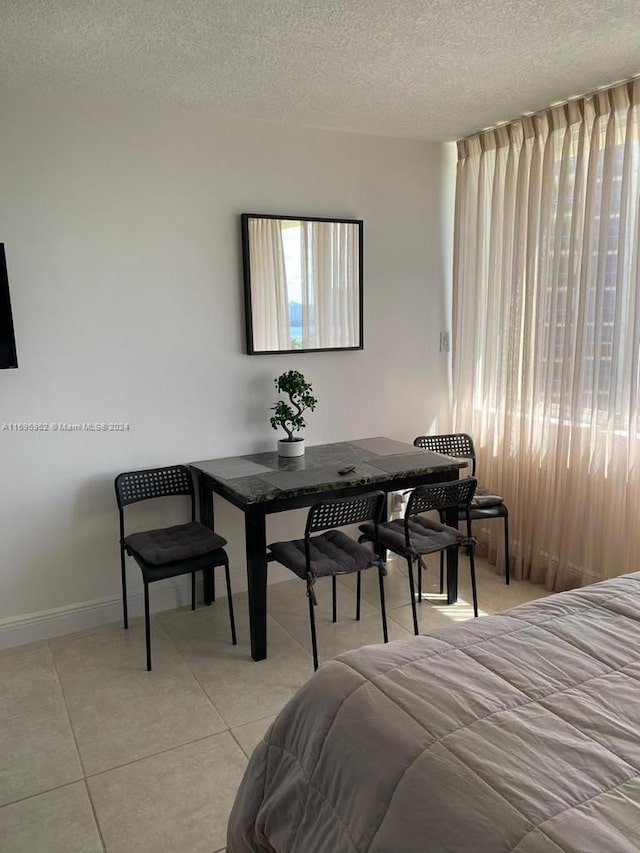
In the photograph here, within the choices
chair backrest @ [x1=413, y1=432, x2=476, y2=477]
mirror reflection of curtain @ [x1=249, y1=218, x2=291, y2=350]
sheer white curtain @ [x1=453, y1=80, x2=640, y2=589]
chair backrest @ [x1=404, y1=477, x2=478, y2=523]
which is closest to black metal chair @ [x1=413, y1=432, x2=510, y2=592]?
chair backrest @ [x1=413, y1=432, x2=476, y2=477]

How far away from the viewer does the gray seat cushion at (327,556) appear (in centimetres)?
277

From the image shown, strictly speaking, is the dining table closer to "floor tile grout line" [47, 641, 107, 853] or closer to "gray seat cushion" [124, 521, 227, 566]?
"gray seat cushion" [124, 521, 227, 566]

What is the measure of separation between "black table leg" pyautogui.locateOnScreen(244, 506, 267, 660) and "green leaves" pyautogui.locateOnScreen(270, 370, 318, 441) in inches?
30.1

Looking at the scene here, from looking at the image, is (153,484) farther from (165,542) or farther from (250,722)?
(250,722)

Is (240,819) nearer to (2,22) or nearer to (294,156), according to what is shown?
(2,22)

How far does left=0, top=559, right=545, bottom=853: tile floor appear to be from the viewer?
199cm

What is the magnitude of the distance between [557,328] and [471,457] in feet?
3.05

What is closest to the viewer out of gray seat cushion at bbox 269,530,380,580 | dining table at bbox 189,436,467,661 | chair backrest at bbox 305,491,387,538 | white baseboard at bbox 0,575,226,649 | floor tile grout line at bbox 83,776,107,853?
floor tile grout line at bbox 83,776,107,853

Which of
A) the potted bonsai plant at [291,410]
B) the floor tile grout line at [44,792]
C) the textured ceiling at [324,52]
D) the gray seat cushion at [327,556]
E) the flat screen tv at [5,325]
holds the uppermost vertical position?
the textured ceiling at [324,52]

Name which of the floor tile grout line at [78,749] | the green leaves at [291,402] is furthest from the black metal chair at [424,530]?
the floor tile grout line at [78,749]

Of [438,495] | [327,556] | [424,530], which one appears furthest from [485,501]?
[327,556]

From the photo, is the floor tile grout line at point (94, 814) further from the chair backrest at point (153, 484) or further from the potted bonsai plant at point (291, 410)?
the potted bonsai plant at point (291, 410)

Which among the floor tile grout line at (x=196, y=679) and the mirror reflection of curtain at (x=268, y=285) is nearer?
the floor tile grout line at (x=196, y=679)

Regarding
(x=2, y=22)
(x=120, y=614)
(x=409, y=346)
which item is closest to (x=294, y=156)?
(x=409, y=346)
